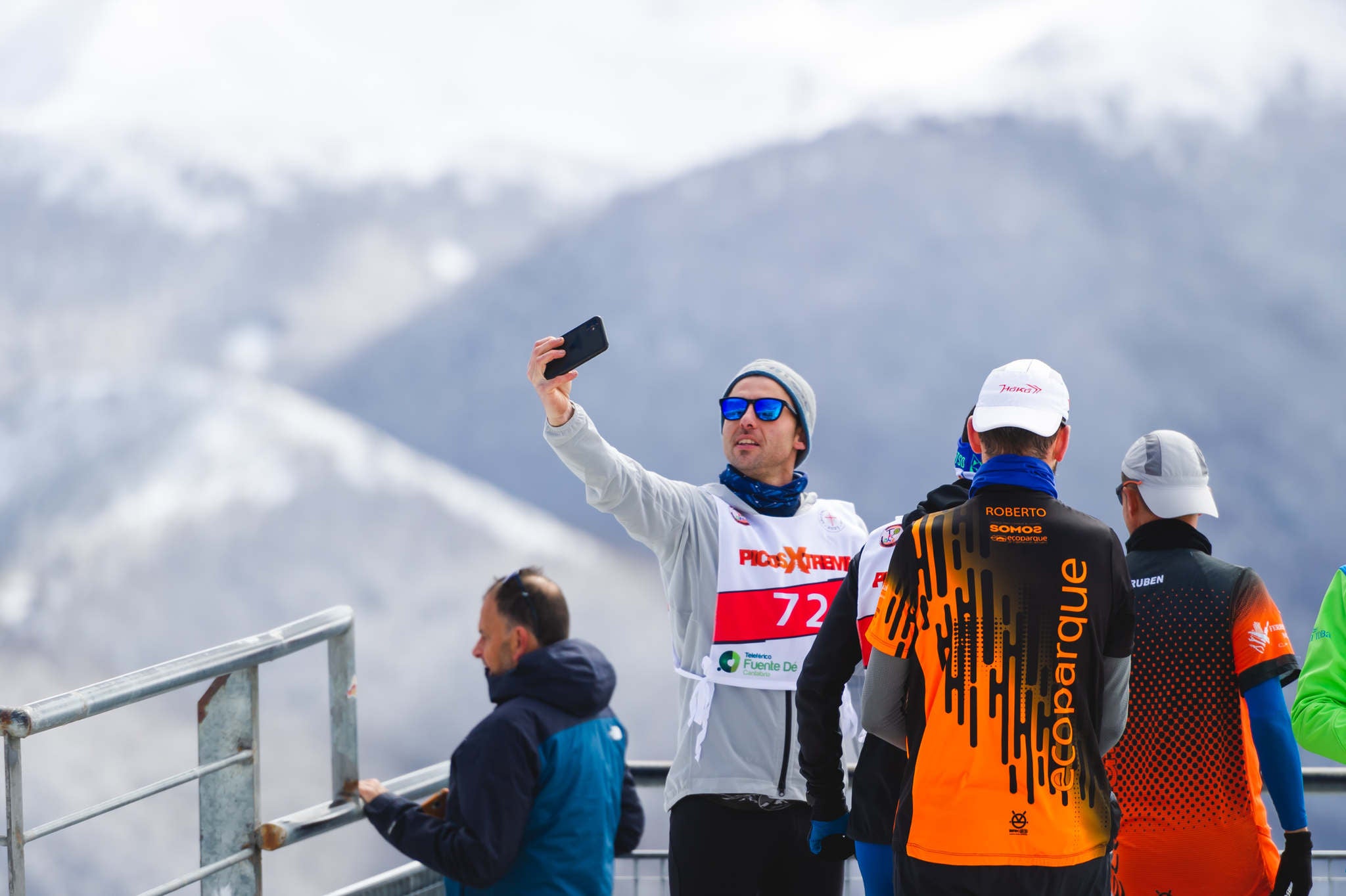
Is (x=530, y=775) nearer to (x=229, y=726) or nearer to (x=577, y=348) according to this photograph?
(x=229, y=726)

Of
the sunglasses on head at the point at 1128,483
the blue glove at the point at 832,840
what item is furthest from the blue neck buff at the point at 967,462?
the blue glove at the point at 832,840

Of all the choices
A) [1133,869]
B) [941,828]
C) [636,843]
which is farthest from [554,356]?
[1133,869]

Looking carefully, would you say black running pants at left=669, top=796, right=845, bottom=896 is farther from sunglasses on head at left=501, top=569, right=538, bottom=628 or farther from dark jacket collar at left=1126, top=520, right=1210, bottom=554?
dark jacket collar at left=1126, top=520, right=1210, bottom=554

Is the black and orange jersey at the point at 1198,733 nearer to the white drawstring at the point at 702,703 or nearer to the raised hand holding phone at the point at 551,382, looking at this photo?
the white drawstring at the point at 702,703

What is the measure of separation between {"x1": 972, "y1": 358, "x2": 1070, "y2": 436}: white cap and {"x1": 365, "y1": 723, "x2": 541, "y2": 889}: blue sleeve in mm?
1113

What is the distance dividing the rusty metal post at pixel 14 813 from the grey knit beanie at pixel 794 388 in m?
1.65

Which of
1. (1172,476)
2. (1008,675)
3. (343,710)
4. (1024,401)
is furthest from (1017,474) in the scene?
(343,710)

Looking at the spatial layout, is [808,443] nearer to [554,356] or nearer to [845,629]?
[554,356]

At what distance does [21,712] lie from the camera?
2.11 metres

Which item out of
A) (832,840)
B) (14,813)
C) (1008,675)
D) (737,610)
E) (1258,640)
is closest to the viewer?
(1008,675)

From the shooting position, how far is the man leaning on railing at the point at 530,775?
2439mm

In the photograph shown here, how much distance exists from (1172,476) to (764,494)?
89cm

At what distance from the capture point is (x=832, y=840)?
2312 mm

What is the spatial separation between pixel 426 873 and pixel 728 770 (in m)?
0.93
